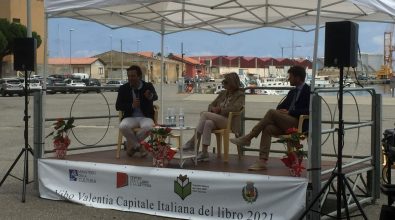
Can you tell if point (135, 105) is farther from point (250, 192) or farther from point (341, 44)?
point (341, 44)

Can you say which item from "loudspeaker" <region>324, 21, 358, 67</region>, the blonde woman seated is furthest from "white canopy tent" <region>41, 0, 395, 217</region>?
"loudspeaker" <region>324, 21, 358, 67</region>

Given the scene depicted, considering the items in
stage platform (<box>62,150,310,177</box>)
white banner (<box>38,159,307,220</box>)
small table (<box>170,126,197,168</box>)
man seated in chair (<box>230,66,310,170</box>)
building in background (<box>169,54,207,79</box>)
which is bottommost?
white banner (<box>38,159,307,220</box>)

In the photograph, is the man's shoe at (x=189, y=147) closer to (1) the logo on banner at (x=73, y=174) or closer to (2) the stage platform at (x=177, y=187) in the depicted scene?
(2) the stage platform at (x=177, y=187)

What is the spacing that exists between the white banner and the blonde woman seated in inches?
47.2

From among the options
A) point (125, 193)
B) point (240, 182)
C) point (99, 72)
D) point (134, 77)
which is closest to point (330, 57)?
point (240, 182)

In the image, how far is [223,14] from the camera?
33.8 ft

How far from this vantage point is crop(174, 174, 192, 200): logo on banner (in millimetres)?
6578

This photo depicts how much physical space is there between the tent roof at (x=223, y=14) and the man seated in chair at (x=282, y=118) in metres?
1.48

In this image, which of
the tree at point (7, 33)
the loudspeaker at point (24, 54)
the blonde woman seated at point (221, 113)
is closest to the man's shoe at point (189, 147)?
the blonde woman seated at point (221, 113)

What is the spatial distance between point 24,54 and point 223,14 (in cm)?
378

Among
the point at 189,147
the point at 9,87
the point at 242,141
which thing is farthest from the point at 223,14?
the point at 9,87

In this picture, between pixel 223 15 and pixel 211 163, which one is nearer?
pixel 211 163

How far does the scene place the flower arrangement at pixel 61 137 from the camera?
803 cm

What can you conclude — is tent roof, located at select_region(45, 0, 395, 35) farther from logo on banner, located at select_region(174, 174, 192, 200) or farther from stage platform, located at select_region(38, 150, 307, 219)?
logo on banner, located at select_region(174, 174, 192, 200)
